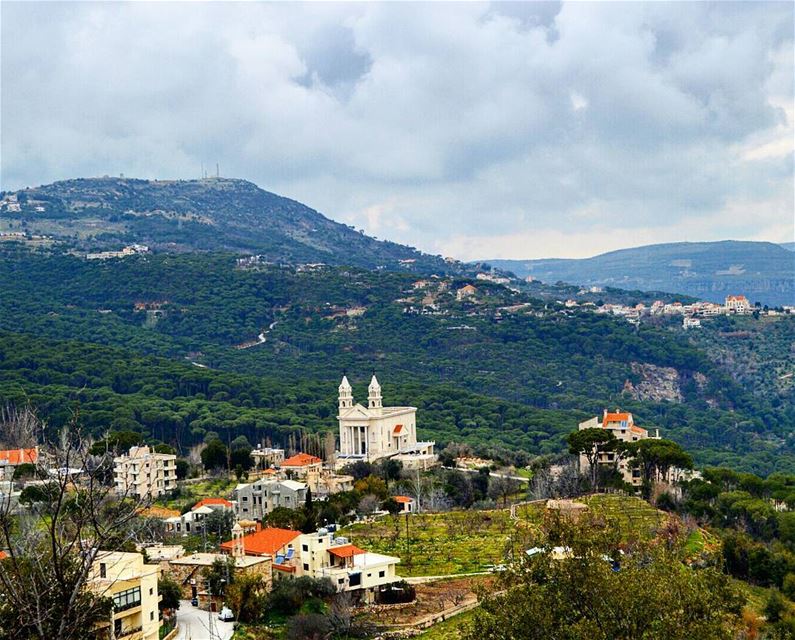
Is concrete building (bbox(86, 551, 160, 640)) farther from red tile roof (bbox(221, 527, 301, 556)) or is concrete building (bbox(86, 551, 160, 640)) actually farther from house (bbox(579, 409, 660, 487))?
house (bbox(579, 409, 660, 487))

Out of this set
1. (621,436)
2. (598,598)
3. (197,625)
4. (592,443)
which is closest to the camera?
(598,598)

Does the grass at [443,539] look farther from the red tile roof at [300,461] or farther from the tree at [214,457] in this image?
the tree at [214,457]

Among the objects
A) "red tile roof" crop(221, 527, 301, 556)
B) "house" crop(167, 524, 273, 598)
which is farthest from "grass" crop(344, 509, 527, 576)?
"house" crop(167, 524, 273, 598)

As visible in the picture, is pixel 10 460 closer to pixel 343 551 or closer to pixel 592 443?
pixel 343 551

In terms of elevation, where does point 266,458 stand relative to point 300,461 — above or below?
below

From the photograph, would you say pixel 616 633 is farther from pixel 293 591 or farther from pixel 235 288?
pixel 235 288

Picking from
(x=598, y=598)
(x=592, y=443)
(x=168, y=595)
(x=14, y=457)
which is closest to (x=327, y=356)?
(x=14, y=457)
